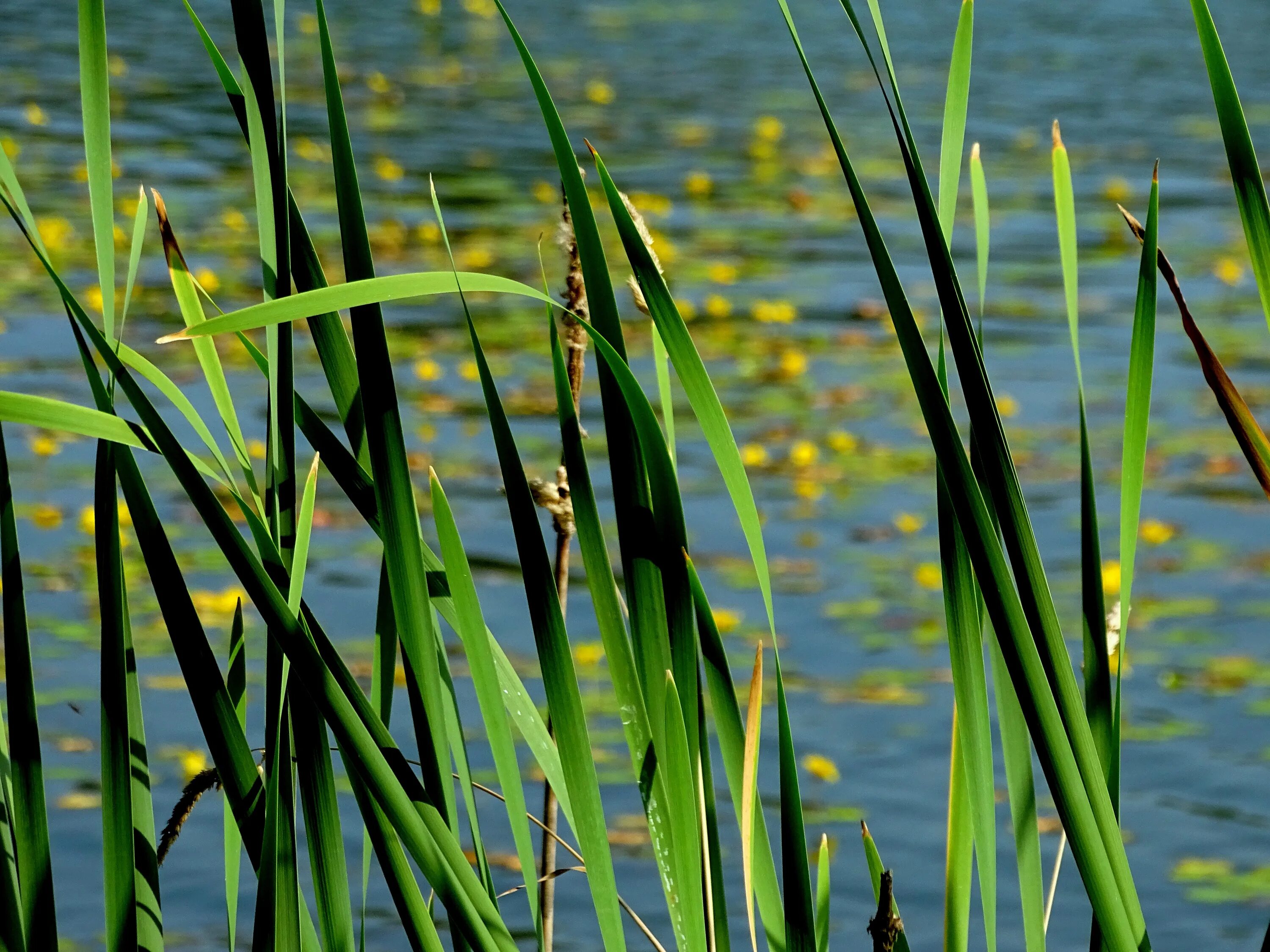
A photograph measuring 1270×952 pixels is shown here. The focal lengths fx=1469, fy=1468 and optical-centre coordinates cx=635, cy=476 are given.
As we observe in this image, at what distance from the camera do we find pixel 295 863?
76cm

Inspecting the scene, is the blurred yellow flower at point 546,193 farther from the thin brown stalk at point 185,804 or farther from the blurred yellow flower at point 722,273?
the thin brown stalk at point 185,804

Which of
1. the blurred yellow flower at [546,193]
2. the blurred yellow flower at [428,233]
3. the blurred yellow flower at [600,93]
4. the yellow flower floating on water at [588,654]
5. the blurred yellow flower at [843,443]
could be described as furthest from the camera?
the blurred yellow flower at [600,93]

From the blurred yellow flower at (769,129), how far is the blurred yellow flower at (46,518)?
4796 mm

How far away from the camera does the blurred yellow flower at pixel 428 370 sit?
13.5 ft

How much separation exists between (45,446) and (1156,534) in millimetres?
2587

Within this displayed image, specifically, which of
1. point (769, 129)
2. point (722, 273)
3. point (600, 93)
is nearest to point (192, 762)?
point (722, 273)

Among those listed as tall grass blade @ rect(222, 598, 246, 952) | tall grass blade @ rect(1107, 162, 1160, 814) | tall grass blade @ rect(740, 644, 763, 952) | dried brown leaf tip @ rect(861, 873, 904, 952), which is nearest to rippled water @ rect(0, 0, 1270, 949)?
tall grass blade @ rect(222, 598, 246, 952)

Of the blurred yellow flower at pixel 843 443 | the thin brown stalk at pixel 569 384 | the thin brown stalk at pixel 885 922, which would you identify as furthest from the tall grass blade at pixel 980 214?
the blurred yellow flower at pixel 843 443

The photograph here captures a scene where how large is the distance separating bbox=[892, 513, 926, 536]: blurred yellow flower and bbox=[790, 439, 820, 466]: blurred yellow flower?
0.34 meters

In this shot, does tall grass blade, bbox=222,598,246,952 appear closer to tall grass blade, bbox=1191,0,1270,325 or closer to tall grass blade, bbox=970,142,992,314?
tall grass blade, bbox=970,142,992,314

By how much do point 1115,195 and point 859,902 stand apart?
455 centimetres

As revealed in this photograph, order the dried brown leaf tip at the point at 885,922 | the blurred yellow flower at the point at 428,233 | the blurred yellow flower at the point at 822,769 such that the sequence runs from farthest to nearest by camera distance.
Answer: the blurred yellow flower at the point at 428,233 < the blurred yellow flower at the point at 822,769 < the dried brown leaf tip at the point at 885,922

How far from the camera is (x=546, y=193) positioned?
601cm

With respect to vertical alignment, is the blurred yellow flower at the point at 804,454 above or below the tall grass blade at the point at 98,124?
below
